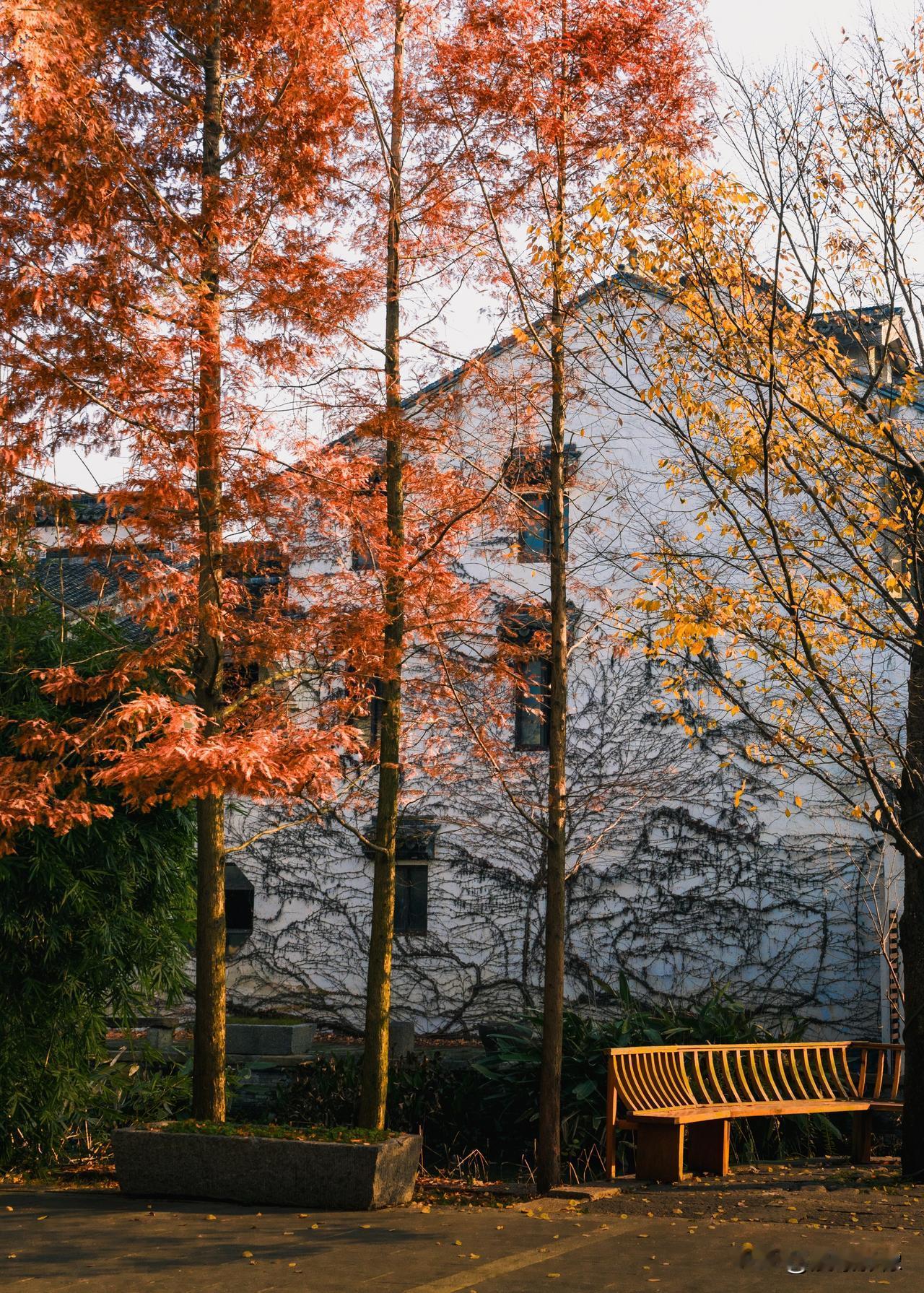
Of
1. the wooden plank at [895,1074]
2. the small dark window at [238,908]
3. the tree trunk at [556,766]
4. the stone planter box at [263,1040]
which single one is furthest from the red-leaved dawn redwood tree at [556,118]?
the small dark window at [238,908]

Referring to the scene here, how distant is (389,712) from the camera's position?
9664mm

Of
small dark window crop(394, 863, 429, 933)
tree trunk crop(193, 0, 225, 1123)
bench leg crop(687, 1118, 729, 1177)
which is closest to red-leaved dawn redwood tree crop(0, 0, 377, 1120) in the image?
tree trunk crop(193, 0, 225, 1123)

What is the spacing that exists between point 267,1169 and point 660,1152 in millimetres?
2777

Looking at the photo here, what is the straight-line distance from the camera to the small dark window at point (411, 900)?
18891 millimetres

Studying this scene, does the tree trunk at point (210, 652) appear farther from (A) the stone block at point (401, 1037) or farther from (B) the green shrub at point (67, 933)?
(A) the stone block at point (401, 1037)

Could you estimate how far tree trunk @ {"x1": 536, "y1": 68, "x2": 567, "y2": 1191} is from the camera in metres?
9.47

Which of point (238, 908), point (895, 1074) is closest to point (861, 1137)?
point (895, 1074)

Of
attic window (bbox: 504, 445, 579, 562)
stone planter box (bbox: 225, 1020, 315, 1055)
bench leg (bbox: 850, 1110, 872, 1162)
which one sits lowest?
stone planter box (bbox: 225, 1020, 315, 1055)

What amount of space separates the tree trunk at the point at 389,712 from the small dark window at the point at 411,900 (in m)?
9.21

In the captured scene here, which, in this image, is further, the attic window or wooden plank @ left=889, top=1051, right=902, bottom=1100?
wooden plank @ left=889, top=1051, right=902, bottom=1100

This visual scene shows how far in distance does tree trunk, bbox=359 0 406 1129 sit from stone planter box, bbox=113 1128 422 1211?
1274 mm

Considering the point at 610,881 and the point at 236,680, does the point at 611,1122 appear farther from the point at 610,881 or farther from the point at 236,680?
the point at 610,881

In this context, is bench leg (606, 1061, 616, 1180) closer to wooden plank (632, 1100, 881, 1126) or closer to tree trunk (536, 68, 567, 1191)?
wooden plank (632, 1100, 881, 1126)

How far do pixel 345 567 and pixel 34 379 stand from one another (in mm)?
2686
